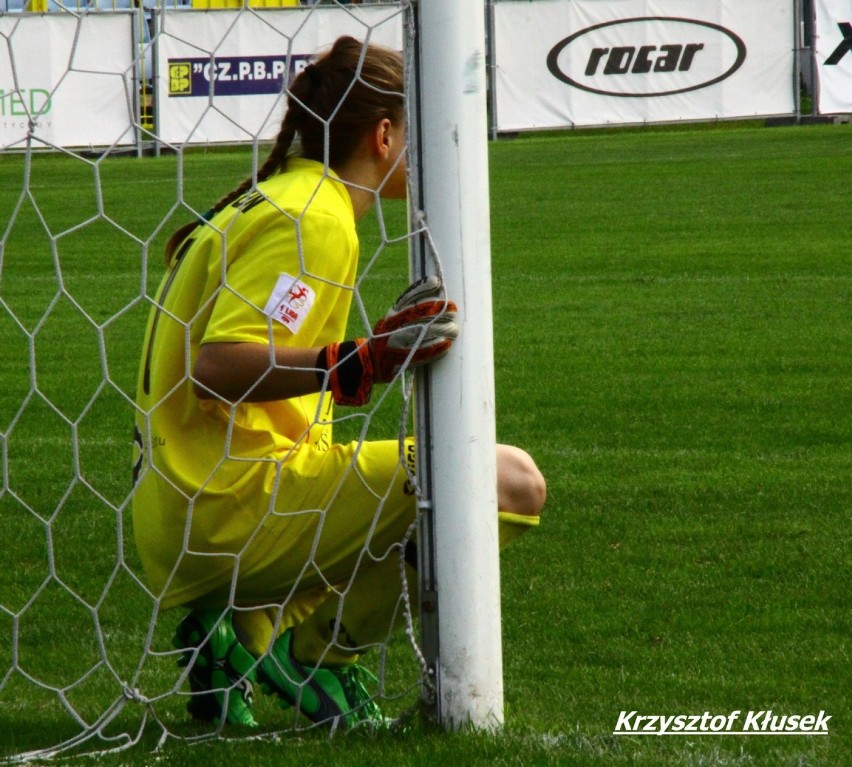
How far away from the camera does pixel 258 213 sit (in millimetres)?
2639

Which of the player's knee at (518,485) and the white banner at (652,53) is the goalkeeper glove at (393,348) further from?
the white banner at (652,53)

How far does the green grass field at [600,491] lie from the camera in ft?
9.43

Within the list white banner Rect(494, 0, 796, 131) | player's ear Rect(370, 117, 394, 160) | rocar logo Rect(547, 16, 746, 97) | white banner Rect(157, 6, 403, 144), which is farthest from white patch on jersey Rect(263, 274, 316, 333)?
rocar logo Rect(547, 16, 746, 97)

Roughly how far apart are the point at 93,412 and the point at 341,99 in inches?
150

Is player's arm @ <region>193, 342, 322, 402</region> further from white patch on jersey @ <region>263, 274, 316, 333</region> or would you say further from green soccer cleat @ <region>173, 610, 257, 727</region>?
green soccer cleat @ <region>173, 610, 257, 727</region>

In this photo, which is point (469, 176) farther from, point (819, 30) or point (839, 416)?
point (819, 30)

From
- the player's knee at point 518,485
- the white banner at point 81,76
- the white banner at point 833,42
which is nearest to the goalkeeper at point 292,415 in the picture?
the player's knee at point 518,485

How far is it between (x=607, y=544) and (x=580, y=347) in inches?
124

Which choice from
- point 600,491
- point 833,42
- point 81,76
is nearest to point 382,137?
point 600,491

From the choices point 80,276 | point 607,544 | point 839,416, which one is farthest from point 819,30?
point 607,544

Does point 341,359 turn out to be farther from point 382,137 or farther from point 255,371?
point 382,137

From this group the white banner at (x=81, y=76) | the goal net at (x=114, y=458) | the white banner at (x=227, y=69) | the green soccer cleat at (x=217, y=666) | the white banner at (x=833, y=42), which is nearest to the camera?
the goal net at (x=114, y=458)

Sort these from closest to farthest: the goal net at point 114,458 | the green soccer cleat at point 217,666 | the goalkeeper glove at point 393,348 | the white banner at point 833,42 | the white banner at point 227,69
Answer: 1. the goalkeeper glove at point 393,348
2. the goal net at point 114,458
3. the green soccer cleat at point 217,666
4. the white banner at point 227,69
5. the white banner at point 833,42

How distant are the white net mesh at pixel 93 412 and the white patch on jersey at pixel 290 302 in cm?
11
